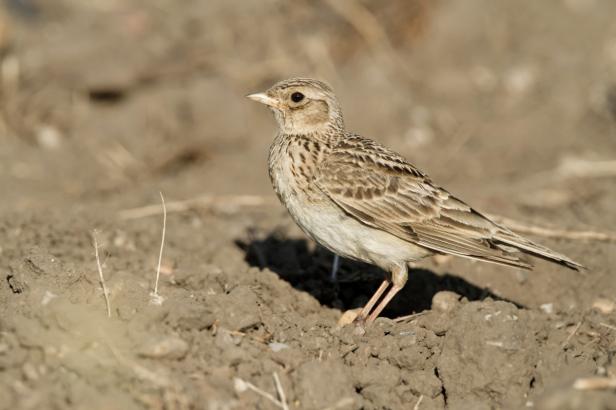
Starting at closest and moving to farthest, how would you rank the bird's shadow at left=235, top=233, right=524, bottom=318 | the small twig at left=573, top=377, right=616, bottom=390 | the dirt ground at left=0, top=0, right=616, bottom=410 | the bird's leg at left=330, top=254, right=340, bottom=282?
1. the small twig at left=573, top=377, right=616, bottom=390
2. the dirt ground at left=0, top=0, right=616, bottom=410
3. the bird's shadow at left=235, top=233, right=524, bottom=318
4. the bird's leg at left=330, top=254, right=340, bottom=282

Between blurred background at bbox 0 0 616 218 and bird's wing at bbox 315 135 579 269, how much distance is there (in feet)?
9.78

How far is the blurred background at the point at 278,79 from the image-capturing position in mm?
10078

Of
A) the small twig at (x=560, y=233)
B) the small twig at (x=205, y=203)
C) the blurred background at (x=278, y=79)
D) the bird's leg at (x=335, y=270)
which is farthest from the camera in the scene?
the blurred background at (x=278, y=79)

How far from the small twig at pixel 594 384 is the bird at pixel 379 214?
1.28m

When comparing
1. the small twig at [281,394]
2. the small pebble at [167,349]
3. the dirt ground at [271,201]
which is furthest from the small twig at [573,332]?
the small pebble at [167,349]

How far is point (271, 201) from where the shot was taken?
8.58 metres

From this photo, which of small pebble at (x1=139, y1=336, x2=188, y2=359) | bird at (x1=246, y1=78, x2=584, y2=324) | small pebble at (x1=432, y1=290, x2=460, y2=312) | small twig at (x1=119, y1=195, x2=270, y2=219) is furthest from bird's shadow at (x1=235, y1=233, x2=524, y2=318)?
small pebble at (x1=139, y1=336, x2=188, y2=359)

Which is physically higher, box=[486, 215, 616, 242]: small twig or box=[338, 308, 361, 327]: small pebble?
box=[486, 215, 616, 242]: small twig

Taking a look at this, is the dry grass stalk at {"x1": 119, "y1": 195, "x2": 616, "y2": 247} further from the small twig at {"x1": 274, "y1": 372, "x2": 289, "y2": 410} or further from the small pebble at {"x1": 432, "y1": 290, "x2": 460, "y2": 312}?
the small twig at {"x1": 274, "y1": 372, "x2": 289, "y2": 410}

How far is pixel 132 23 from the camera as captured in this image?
12141 millimetres

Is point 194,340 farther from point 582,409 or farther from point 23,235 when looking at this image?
point 23,235

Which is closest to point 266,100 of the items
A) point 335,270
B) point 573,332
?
point 335,270

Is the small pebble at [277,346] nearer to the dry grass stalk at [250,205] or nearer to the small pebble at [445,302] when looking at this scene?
the small pebble at [445,302]

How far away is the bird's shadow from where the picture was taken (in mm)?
6562
